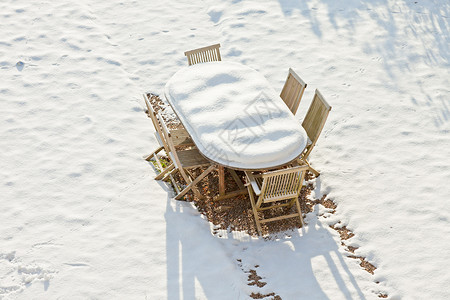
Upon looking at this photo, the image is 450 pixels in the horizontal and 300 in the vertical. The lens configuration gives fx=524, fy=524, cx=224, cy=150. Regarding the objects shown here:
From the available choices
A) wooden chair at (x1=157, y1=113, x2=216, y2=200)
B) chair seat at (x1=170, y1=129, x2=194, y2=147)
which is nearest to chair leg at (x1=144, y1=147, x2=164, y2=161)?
chair seat at (x1=170, y1=129, x2=194, y2=147)

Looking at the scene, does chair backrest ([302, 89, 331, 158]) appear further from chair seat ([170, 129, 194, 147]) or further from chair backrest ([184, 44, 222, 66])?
chair backrest ([184, 44, 222, 66])

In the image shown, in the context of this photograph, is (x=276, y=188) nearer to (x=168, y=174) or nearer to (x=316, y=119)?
(x=316, y=119)

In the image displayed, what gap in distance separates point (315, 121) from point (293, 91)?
60 centimetres

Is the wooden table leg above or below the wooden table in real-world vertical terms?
below

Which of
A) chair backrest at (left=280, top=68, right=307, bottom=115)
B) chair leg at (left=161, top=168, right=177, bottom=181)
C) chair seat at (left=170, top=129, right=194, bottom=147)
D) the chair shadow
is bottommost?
the chair shadow

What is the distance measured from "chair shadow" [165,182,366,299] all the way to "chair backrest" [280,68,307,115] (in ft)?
5.08

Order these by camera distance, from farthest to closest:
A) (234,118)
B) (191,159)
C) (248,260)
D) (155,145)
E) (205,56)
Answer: (205,56), (155,145), (191,159), (234,118), (248,260)

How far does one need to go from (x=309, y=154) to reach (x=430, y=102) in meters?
2.39

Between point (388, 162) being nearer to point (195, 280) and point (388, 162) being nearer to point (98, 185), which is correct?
point (195, 280)

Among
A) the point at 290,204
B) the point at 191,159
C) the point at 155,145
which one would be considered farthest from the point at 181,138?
the point at 290,204

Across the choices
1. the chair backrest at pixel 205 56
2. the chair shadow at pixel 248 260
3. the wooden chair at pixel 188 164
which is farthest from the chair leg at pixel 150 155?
the chair backrest at pixel 205 56

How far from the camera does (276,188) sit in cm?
622

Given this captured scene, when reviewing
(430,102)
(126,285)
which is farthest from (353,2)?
(126,285)

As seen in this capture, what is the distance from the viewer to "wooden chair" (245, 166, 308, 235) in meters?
6.00
